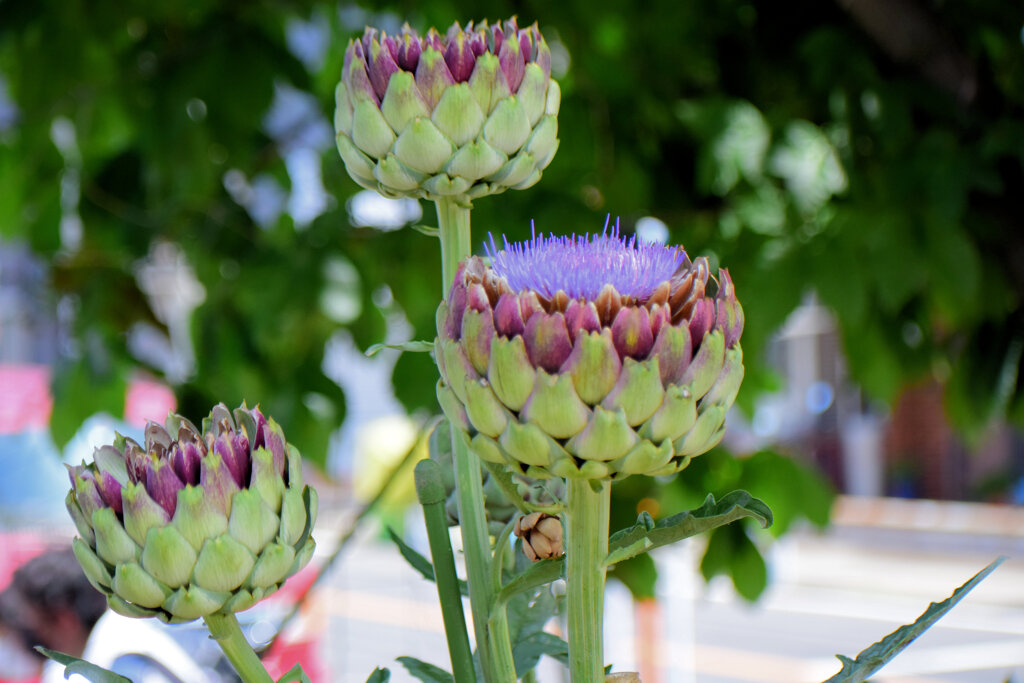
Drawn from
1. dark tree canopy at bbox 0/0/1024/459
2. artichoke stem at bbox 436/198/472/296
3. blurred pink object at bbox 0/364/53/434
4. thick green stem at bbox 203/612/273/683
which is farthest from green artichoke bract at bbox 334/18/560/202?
blurred pink object at bbox 0/364/53/434

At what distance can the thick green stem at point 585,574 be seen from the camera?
8.6 inches

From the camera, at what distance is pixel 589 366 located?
0.19m

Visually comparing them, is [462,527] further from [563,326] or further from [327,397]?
[327,397]

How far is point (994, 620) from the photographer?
4215 millimetres

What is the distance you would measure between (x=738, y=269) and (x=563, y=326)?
0.66m

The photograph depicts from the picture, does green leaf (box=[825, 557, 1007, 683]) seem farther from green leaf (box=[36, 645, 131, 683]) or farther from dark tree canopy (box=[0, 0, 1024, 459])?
dark tree canopy (box=[0, 0, 1024, 459])

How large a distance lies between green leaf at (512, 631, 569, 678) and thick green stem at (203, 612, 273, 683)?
7cm

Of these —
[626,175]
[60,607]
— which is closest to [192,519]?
[626,175]

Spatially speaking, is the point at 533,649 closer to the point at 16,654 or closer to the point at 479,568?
the point at 479,568

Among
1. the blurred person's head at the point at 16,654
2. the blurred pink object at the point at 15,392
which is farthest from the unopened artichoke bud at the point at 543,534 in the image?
the blurred pink object at the point at 15,392

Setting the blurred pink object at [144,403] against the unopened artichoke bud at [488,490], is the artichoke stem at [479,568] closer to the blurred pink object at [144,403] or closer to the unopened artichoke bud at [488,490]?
the unopened artichoke bud at [488,490]

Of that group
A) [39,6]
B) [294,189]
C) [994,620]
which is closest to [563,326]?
[39,6]

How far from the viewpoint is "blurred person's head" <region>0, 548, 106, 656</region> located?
4.65 feet

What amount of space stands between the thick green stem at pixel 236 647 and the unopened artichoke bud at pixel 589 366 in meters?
0.07
